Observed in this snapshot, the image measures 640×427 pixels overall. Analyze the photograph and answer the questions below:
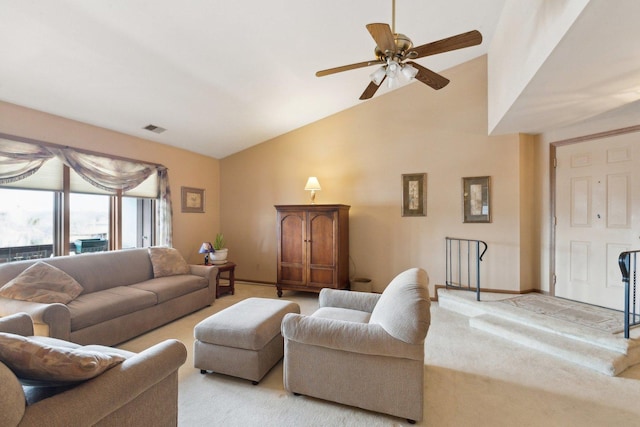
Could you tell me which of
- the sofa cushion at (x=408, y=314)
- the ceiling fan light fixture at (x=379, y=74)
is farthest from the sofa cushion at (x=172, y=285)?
the ceiling fan light fixture at (x=379, y=74)

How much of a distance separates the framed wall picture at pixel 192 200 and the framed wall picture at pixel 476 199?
177 inches

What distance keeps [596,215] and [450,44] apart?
3.16 meters

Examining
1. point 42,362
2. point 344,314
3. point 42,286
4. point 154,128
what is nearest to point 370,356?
point 344,314

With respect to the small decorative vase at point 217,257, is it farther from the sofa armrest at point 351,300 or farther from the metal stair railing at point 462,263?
the metal stair railing at point 462,263

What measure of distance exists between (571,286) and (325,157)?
396 cm

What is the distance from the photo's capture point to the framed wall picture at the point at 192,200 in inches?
196

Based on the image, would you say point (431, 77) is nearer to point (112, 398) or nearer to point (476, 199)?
point (476, 199)

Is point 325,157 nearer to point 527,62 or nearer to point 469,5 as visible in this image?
point 469,5

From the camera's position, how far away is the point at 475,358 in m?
2.60

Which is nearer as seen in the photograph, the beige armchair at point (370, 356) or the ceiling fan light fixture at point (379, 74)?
the beige armchair at point (370, 356)

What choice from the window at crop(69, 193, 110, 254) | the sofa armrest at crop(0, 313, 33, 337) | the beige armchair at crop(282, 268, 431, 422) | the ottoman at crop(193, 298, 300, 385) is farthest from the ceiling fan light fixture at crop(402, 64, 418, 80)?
the window at crop(69, 193, 110, 254)

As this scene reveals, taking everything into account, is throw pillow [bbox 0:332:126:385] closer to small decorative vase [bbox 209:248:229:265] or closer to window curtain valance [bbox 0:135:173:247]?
window curtain valance [bbox 0:135:173:247]

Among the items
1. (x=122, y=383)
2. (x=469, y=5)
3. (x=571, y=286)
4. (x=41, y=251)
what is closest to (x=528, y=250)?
(x=571, y=286)

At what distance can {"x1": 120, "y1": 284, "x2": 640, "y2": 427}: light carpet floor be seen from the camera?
5.98 feet
